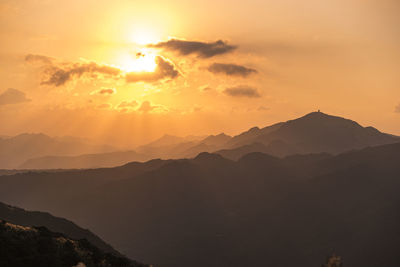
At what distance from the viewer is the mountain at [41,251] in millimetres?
38031

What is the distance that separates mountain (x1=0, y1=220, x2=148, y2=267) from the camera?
38.0 m

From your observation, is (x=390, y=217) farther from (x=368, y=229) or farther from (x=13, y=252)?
(x=13, y=252)

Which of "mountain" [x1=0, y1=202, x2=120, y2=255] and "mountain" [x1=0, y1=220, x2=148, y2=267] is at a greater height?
"mountain" [x1=0, y1=202, x2=120, y2=255]

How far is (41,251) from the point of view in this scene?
135 ft

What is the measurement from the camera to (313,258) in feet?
519

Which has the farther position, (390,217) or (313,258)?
(390,217)

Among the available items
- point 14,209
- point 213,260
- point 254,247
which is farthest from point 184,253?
point 14,209

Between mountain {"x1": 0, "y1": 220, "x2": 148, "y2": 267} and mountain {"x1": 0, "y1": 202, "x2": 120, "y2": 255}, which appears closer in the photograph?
mountain {"x1": 0, "y1": 220, "x2": 148, "y2": 267}

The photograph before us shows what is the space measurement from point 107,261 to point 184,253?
448 ft

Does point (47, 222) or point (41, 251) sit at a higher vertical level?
point (47, 222)

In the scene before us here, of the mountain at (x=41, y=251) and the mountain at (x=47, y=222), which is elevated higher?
the mountain at (x=47, y=222)

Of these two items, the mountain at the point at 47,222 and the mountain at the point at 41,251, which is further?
the mountain at the point at 47,222

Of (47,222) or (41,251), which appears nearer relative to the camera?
(41,251)

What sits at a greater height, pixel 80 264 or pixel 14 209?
pixel 14 209
